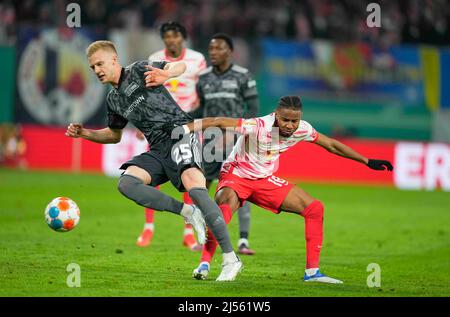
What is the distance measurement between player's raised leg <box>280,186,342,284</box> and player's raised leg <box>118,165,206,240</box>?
95 cm

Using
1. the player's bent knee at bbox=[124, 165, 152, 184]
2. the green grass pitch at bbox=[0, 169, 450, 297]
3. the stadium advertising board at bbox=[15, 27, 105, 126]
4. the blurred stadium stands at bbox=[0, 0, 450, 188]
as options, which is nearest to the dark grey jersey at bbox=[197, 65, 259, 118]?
the green grass pitch at bbox=[0, 169, 450, 297]

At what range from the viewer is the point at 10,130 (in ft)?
82.2

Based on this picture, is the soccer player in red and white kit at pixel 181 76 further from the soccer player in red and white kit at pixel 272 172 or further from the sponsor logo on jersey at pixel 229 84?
the soccer player in red and white kit at pixel 272 172

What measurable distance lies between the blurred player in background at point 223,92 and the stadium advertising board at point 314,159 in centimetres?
1055

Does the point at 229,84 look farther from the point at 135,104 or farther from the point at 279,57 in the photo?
the point at 279,57

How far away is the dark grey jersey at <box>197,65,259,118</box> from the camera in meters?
11.5

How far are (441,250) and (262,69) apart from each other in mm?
13339

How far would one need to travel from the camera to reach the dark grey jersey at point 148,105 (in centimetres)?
867

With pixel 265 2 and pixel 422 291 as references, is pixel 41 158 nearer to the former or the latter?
pixel 265 2

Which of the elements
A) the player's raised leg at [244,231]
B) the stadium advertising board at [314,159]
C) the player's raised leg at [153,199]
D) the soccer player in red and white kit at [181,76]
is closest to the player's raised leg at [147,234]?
the soccer player in red and white kit at [181,76]

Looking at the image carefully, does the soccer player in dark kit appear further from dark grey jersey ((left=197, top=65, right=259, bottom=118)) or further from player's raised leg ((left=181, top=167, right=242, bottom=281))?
dark grey jersey ((left=197, top=65, right=259, bottom=118))

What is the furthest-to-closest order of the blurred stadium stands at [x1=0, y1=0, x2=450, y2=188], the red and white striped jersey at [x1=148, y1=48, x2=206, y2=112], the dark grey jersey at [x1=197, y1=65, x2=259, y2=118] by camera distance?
the blurred stadium stands at [x1=0, y1=0, x2=450, y2=188] < the red and white striped jersey at [x1=148, y1=48, x2=206, y2=112] < the dark grey jersey at [x1=197, y1=65, x2=259, y2=118]

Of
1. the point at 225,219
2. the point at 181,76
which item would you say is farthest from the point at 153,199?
the point at 181,76

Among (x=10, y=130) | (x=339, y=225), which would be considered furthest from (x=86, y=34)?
(x=339, y=225)
